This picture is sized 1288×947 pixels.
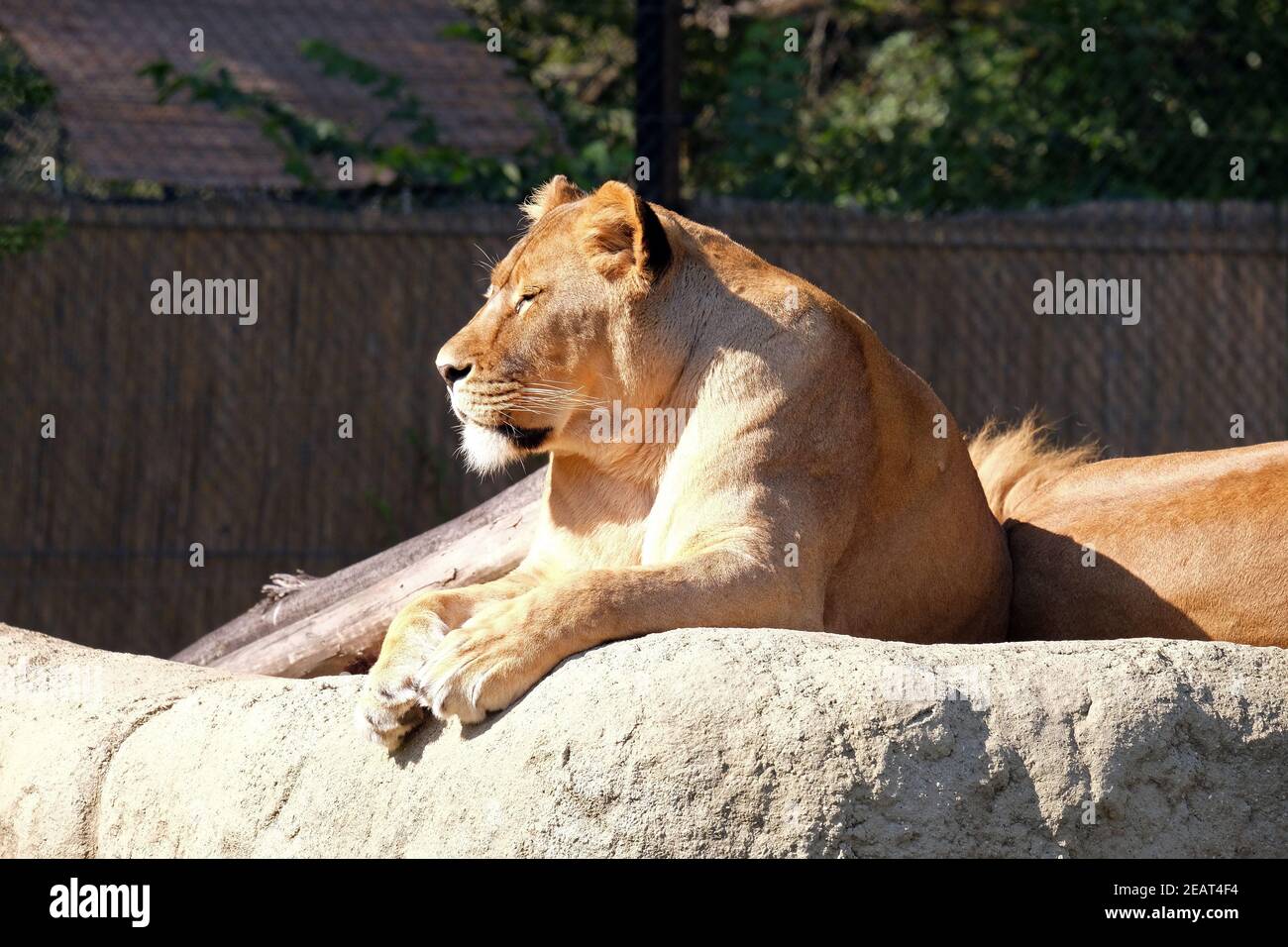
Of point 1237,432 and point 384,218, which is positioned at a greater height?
point 384,218

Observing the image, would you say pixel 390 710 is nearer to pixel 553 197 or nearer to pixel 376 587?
pixel 553 197

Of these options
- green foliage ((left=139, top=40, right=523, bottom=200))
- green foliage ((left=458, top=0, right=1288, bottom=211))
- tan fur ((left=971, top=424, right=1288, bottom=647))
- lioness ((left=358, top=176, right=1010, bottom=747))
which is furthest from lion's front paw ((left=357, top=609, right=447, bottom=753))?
green foliage ((left=458, top=0, right=1288, bottom=211))

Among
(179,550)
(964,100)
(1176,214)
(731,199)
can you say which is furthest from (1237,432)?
(179,550)

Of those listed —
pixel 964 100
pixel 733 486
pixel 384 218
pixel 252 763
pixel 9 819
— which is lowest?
pixel 9 819

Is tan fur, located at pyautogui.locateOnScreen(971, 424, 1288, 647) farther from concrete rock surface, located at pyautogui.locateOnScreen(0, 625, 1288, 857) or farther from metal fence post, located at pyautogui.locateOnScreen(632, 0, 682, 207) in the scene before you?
metal fence post, located at pyautogui.locateOnScreen(632, 0, 682, 207)

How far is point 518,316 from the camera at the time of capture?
3.61 m

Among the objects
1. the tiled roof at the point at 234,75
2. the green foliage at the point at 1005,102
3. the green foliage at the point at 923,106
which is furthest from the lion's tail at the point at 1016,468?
the tiled roof at the point at 234,75

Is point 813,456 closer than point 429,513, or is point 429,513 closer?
point 813,456

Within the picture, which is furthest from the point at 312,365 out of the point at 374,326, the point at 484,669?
the point at 484,669

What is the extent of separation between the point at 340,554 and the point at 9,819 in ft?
13.0

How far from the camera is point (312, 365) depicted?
7.73 m

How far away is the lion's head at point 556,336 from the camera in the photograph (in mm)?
3568

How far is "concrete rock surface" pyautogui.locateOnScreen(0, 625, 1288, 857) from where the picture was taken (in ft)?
8.93
